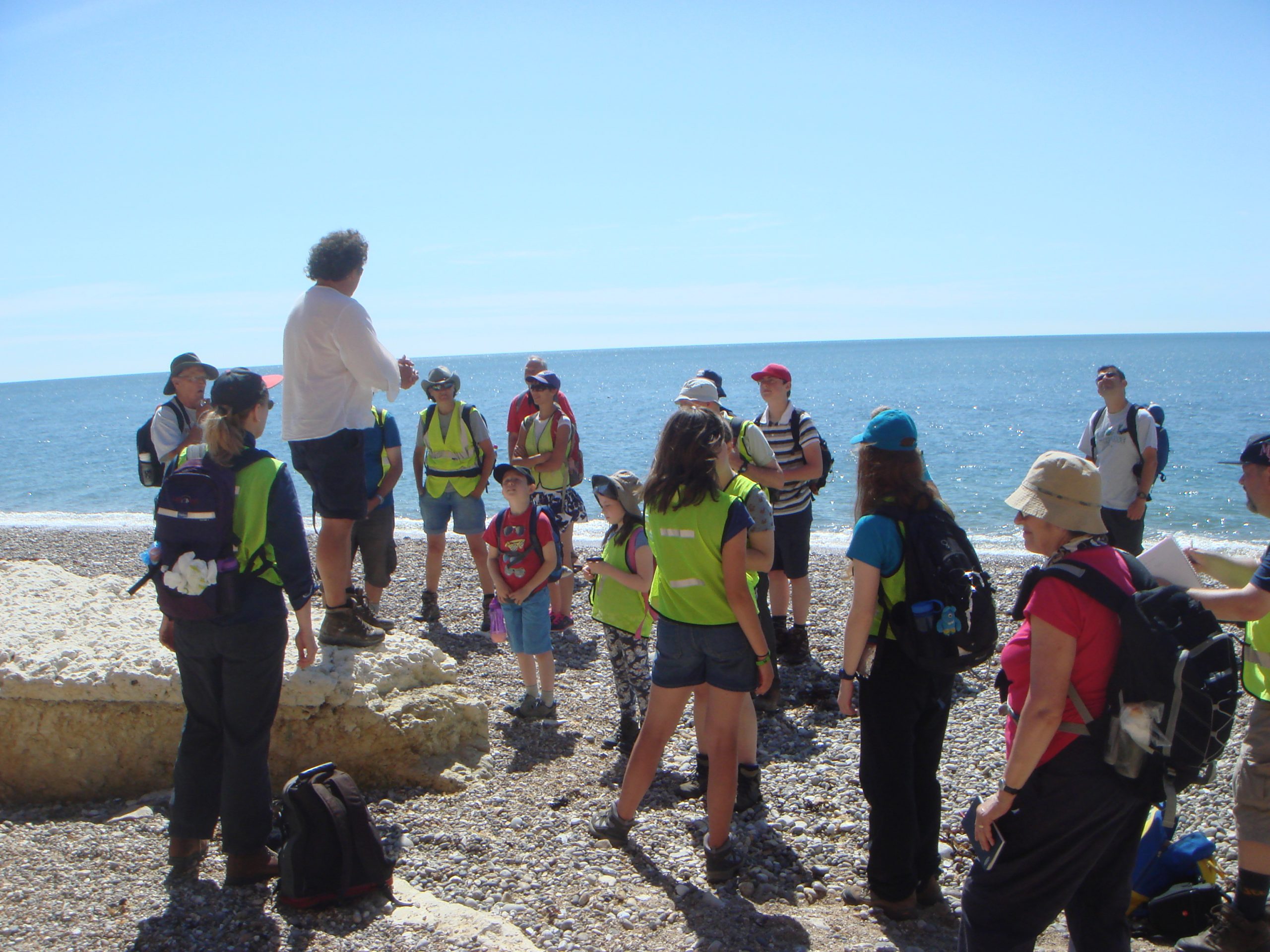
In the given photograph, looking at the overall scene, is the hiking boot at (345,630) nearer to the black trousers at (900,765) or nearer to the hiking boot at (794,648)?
the black trousers at (900,765)

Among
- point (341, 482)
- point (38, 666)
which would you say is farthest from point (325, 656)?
point (38, 666)

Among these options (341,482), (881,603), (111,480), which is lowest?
(111,480)

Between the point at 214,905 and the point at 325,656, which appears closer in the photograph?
the point at 214,905

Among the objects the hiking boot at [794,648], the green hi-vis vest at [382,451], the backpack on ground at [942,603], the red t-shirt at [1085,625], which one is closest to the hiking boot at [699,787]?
the backpack on ground at [942,603]

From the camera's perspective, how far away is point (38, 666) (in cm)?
488

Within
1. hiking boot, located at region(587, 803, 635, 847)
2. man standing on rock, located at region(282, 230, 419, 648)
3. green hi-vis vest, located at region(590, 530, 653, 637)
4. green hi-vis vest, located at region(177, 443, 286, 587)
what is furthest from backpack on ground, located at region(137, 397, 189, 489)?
hiking boot, located at region(587, 803, 635, 847)

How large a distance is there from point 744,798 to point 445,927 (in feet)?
6.28

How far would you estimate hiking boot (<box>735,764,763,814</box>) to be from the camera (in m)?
4.77

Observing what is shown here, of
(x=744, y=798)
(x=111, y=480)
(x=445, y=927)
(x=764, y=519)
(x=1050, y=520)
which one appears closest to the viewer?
(x=1050, y=520)

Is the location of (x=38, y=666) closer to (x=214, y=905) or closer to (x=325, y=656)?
(x=325, y=656)

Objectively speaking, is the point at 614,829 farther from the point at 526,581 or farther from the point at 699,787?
the point at 526,581

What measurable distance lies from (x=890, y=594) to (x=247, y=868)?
2929 millimetres

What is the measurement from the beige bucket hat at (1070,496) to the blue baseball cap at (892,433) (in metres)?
0.76

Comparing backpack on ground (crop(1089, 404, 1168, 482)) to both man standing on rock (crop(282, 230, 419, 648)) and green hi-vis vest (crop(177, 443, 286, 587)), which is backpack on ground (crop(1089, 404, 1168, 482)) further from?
green hi-vis vest (crop(177, 443, 286, 587))
